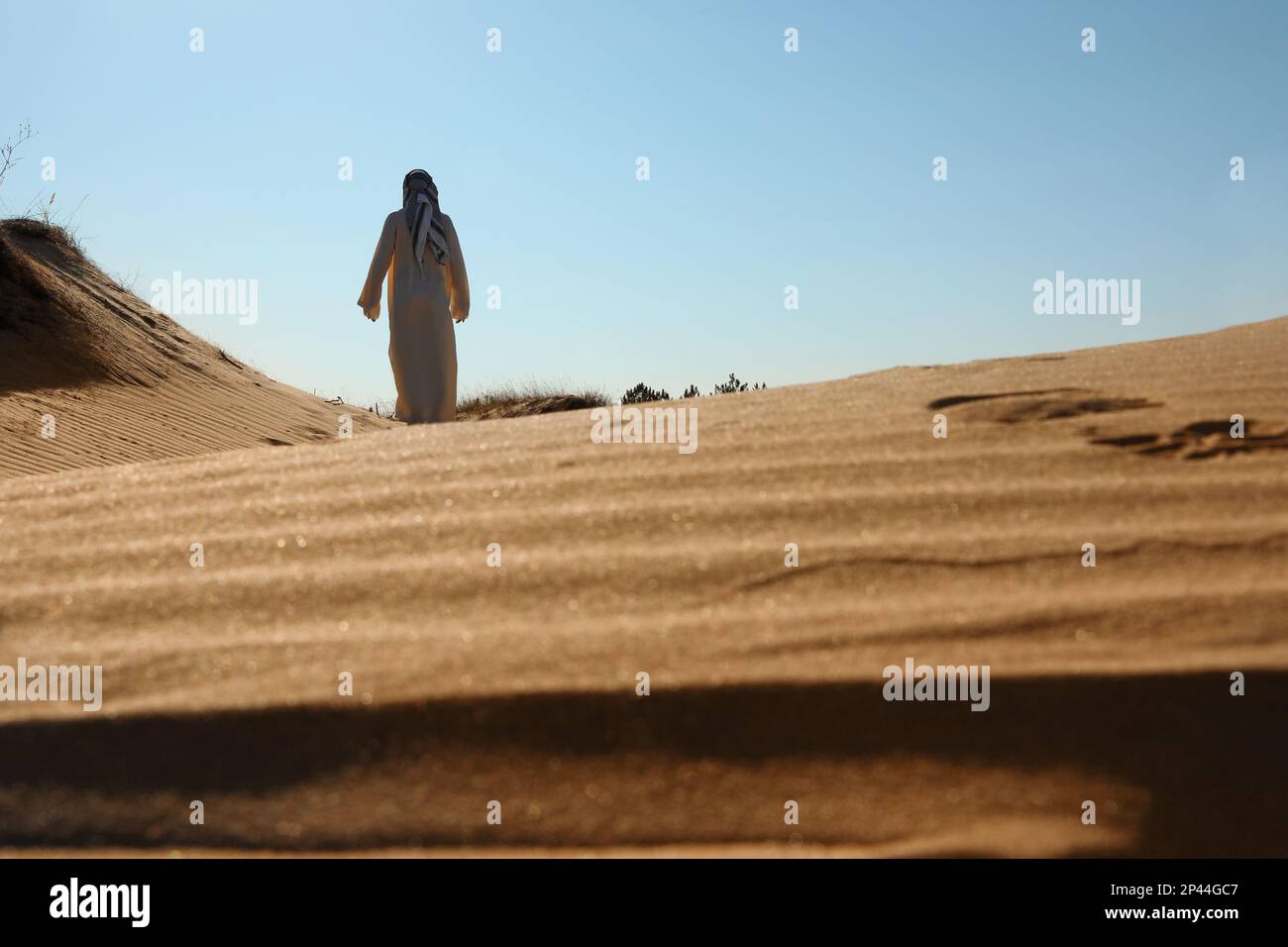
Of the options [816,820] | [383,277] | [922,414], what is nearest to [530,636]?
[816,820]

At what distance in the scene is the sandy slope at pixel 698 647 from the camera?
115 cm

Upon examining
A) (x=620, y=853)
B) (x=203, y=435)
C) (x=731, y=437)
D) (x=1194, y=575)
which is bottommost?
(x=620, y=853)

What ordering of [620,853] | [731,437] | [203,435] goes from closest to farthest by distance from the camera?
[620,853] < [731,437] < [203,435]

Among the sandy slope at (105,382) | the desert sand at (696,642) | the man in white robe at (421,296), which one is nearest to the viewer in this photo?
the desert sand at (696,642)

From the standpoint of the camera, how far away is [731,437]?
2.15 metres

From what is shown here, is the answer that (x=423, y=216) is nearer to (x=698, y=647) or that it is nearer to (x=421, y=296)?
(x=421, y=296)

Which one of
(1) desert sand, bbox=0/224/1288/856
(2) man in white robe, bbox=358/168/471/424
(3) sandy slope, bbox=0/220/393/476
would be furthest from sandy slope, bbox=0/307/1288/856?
(3) sandy slope, bbox=0/220/393/476

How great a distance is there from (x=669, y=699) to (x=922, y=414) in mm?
1098

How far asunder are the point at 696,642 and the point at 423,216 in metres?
7.50

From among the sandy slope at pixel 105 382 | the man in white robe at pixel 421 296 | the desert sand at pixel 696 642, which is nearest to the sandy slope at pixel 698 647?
the desert sand at pixel 696 642

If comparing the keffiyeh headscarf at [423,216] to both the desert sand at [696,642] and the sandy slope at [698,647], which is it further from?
the sandy slope at [698,647]

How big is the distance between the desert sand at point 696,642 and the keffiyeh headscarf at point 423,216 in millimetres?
6487

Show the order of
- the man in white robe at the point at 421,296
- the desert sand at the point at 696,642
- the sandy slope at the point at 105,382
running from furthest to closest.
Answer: the sandy slope at the point at 105,382 → the man in white robe at the point at 421,296 → the desert sand at the point at 696,642

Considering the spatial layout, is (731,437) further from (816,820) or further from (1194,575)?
(816,820)
